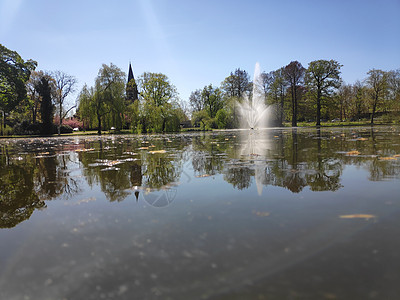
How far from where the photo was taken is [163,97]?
3912 cm

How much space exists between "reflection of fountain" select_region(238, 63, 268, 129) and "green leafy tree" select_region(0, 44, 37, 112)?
33.1m

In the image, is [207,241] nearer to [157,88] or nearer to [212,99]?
[157,88]

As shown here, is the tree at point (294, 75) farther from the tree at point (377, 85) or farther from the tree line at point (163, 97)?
the tree at point (377, 85)

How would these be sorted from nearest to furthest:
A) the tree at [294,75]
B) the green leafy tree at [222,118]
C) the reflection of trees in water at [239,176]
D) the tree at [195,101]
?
the reflection of trees in water at [239,176] → the green leafy tree at [222,118] → the tree at [294,75] → the tree at [195,101]

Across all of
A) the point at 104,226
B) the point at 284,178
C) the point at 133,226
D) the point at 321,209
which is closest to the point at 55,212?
the point at 104,226

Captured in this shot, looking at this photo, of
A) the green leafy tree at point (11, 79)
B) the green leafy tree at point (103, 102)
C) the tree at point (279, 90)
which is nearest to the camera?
the green leafy tree at point (11, 79)

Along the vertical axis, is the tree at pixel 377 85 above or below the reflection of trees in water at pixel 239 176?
above

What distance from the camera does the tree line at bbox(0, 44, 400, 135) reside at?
29625mm

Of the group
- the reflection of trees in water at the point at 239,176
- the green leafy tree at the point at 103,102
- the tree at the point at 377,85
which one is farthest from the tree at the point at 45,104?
the tree at the point at 377,85

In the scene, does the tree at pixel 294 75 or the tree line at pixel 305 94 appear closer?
the tree line at pixel 305 94

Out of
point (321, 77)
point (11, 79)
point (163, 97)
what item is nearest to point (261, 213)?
point (11, 79)

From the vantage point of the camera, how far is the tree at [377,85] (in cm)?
3912

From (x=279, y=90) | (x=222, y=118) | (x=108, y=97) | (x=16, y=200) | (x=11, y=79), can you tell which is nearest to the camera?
(x=16, y=200)

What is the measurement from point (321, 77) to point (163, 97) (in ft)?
90.1
